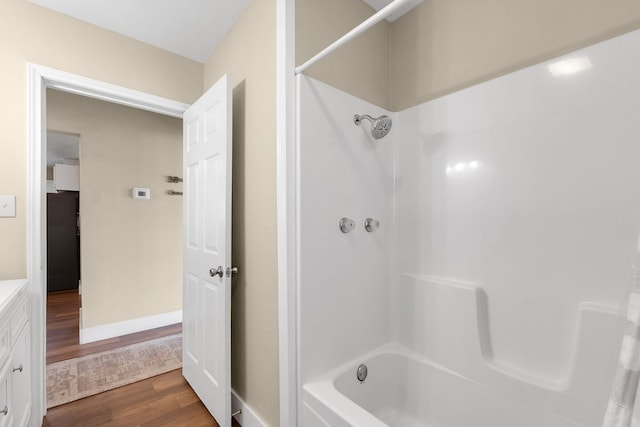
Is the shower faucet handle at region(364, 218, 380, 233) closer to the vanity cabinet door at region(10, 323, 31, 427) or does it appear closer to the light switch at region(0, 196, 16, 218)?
the vanity cabinet door at region(10, 323, 31, 427)

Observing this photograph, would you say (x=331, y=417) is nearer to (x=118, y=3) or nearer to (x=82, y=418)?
(x=82, y=418)

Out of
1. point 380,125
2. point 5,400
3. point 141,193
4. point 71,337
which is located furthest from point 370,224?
point 71,337

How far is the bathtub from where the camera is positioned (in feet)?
3.84

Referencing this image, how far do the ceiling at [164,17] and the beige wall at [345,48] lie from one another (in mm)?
491

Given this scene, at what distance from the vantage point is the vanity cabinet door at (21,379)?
1.27 metres

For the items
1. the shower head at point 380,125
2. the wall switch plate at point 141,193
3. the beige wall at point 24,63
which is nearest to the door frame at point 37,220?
the beige wall at point 24,63

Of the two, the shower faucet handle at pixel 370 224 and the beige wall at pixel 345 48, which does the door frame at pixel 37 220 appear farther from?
the shower faucet handle at pixel 370 224

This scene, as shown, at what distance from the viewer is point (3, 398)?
1119mm

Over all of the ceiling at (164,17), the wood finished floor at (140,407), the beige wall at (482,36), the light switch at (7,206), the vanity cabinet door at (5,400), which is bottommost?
the wood finished floor at (140,407)

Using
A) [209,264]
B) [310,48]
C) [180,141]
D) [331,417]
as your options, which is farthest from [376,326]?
[180,141]

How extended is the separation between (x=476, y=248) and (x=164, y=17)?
2.32 meters

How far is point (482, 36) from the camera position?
1.44 metres

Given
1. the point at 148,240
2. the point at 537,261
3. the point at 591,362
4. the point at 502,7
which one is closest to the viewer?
the point at 591,362

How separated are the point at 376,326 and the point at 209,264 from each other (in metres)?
1.10
